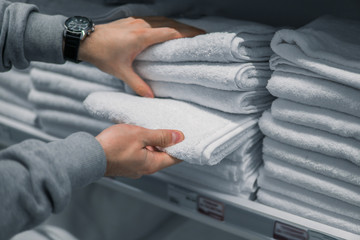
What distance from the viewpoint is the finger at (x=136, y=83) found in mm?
764

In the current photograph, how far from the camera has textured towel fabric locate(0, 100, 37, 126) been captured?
1.04 meters

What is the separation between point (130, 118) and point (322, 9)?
0.51 m

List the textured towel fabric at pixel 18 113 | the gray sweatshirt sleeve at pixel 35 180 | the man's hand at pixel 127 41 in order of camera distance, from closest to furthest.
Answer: the gray sweatshirt sleeve at pixel 35 180 → the man's hand at pixel 127 41 → the textured towel fabric at pixel 18 113

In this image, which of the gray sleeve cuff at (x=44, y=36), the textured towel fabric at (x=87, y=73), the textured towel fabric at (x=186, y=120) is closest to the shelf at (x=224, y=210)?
the textured towel fabric at (x=186, y=120)

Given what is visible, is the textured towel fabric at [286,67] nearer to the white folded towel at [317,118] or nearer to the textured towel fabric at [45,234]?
the white folded towel at [317,118]

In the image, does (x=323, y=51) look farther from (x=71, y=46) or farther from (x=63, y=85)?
(x=63, y=85)

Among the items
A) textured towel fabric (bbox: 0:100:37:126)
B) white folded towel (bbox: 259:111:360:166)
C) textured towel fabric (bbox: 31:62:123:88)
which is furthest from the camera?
textured towel fabric (bbox: 0:100:37:126)

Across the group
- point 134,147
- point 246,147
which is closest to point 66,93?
point 134,147

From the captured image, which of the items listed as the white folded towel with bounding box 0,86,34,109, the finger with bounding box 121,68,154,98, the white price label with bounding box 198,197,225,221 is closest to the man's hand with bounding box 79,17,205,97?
the finger with bounding box 121,68,154,98

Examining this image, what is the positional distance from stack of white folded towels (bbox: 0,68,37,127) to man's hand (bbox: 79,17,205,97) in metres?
0.34

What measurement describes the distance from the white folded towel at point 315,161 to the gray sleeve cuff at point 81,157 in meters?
0.32

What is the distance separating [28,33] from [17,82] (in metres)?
0.32

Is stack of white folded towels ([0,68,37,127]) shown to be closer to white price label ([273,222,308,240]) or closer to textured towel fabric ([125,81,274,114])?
textured towel fabric ([125,81,274,114])

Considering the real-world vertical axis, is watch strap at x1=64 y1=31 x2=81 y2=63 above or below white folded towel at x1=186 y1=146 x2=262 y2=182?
above
